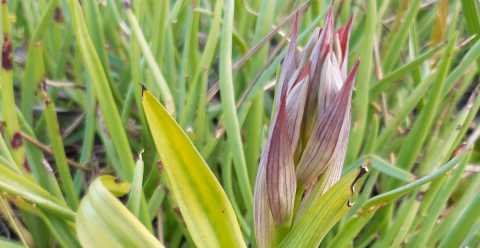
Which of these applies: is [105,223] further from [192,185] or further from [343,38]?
[343,38]

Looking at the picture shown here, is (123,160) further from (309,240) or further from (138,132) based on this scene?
(309,240)

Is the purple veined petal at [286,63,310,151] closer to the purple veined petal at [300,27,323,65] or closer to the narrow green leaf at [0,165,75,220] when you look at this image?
the purple veined petal at [300,27,323,65]

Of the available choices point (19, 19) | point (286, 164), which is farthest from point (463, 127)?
point (19, 19)

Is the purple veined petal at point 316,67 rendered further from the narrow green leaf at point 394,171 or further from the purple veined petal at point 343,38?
the narrow green leaf at point 394,171

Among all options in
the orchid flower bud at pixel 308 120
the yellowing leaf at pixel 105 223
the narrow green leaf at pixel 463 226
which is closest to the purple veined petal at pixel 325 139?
the orchid flower bud at pixel 308 120

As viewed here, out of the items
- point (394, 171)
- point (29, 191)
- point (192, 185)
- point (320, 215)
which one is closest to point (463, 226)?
point (394, 171)
